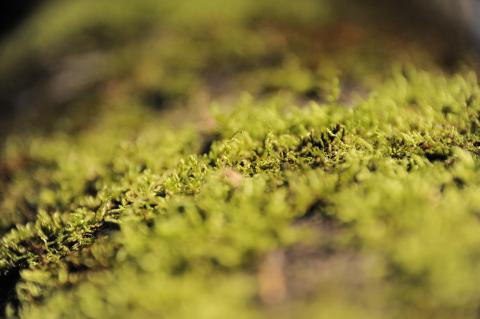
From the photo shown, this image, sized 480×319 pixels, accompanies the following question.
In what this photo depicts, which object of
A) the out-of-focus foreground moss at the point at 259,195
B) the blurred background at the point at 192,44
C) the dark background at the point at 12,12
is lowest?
the out-of-focus foreground moss at the point at 259,195

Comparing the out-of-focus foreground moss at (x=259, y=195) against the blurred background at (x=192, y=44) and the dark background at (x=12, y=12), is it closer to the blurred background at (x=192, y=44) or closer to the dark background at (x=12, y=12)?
the blurred background at (x=192, y=44)

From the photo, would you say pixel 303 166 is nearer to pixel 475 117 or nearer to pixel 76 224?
pixel 475 117

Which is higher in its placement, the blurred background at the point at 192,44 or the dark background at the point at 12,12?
the dark background at the point at 12,12

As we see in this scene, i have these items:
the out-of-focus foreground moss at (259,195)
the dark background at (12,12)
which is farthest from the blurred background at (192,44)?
the dark background at (12,12)

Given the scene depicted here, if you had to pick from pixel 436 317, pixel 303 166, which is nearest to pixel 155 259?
pixel 303 166

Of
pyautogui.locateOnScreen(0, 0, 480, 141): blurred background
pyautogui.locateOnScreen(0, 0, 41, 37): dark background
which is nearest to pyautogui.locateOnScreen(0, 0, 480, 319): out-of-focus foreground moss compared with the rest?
pyautogui.locateOnScreen(0, 0, 480, 141): blurred background

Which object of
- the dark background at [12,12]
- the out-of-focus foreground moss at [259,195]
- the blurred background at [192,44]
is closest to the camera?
→ the out-of-focus foreground moss at [259,195]

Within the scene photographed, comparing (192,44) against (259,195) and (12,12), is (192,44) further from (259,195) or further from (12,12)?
(12,12)

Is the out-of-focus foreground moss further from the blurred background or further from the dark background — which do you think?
the dark background
